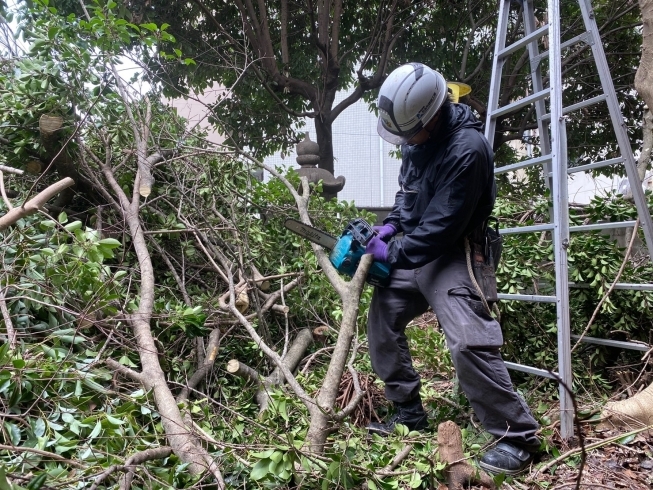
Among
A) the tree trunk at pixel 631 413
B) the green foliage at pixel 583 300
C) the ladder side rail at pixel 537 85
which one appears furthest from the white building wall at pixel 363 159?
the tree trunk at pixel 631 413

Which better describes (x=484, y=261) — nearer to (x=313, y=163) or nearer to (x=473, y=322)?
(x=473, y=322)

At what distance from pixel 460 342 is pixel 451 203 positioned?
1.93 feet

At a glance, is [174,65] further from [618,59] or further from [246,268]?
[618,59]

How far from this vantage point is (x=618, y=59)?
698cm

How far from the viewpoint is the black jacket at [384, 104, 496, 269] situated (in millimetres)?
2215

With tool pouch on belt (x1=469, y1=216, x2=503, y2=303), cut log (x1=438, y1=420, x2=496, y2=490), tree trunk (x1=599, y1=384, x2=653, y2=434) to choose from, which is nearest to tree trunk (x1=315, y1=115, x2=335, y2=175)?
tool pouch on belt (x1=469, y1=216, x2=503, y2=303)

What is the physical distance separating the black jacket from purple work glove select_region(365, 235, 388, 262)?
3cm

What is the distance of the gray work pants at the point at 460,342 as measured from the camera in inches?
86.4

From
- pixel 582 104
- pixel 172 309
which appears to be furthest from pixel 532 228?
pixel 172 309

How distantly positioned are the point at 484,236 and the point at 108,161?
2610mm

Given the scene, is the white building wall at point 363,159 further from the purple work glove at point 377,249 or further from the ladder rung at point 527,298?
the purple work glove at point 377,249

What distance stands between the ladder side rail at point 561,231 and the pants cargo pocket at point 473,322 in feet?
1.27

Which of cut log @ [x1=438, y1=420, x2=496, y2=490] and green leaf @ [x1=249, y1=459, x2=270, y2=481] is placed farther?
cut log @ [x1=438, y1=420, x2=496, y2=490]

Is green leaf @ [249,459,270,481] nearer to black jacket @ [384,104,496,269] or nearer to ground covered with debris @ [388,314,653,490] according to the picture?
ground covered with debris @ [388,314,653,490]
